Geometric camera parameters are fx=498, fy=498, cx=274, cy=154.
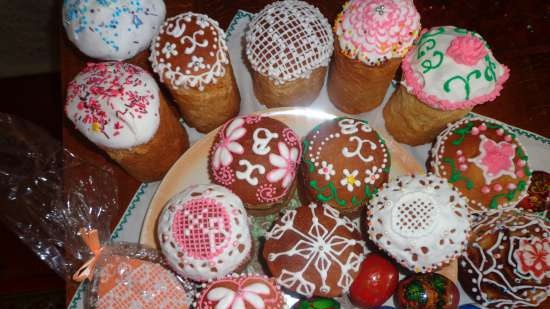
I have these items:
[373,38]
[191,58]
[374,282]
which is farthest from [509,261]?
[191,58]

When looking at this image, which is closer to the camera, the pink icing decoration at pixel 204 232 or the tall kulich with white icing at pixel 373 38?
the pink icing decoration at pixel 204 232

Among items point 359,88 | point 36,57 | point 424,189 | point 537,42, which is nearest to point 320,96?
point 359,88

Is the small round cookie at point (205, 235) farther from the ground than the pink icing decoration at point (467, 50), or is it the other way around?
the pink icing decoration at point (467, 50)

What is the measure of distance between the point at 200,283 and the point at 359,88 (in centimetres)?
83

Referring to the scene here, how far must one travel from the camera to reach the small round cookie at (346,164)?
1.52m

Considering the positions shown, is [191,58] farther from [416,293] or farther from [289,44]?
[416,293]

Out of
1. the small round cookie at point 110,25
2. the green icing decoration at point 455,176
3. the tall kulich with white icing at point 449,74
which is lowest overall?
the green icing decoration at point 455,176

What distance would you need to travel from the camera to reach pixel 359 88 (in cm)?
170

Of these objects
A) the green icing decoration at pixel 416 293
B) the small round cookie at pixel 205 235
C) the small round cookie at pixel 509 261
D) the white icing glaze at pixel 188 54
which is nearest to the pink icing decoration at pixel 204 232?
the small round cookie at pixel 205 235

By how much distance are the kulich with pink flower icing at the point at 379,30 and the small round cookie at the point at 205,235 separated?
2.00 feet

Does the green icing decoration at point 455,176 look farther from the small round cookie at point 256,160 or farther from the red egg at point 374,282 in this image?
the small round cookie at point 256,160

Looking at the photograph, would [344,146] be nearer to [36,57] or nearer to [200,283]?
[200,283]

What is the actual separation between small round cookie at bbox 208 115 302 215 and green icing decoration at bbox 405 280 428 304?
1.53 feet

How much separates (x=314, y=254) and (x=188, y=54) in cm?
71
